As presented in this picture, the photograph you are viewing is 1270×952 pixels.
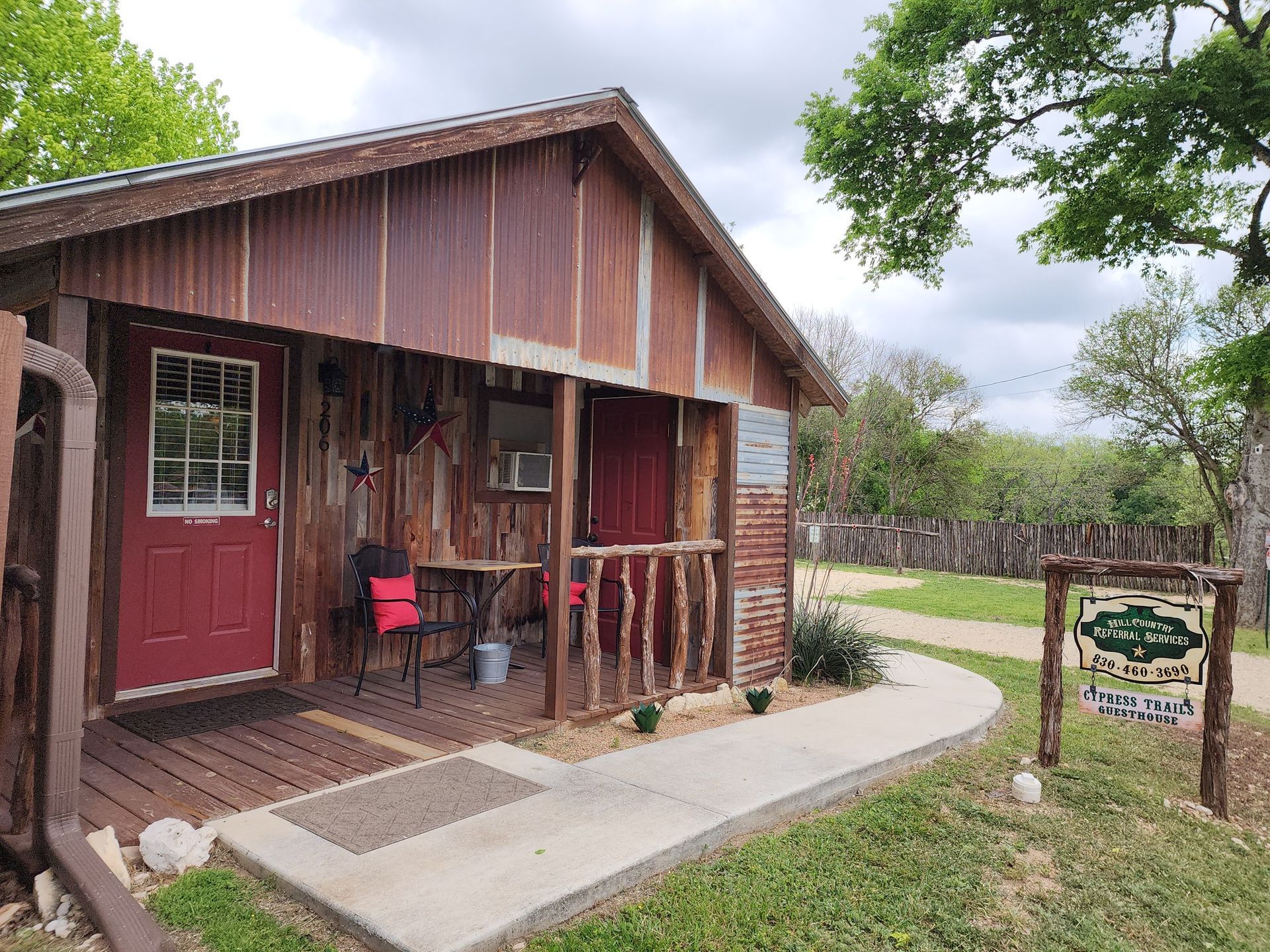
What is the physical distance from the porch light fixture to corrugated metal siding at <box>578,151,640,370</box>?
5.34 ft

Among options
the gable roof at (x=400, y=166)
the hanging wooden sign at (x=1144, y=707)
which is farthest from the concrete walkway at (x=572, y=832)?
the gable roof at (x=400, y=166)

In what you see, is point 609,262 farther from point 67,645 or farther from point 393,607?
point 67,645

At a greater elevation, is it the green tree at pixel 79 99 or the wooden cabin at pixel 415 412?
the green tree at pixel 79 99

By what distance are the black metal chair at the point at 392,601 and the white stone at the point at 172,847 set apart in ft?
5.53

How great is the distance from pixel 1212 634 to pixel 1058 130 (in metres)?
9.51

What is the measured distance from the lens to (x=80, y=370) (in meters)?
2.53

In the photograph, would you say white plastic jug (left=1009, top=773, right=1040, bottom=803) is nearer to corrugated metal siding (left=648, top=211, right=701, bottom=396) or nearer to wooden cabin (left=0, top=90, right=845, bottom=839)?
wooden cabin (left=0, top=90, right=845, bottom=839)

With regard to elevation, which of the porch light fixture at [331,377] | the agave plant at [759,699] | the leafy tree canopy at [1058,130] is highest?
the leafy tree canopy at [1058,130]

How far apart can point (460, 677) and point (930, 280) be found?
35.6 feet

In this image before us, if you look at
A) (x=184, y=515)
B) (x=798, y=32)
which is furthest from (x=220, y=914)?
(x=798, y=32)

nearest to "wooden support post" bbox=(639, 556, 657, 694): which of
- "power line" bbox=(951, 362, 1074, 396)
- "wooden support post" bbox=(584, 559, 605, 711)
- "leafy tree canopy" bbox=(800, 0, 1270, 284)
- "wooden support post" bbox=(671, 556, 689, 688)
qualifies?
"wooden support post" bbox=(671, 556, 689, 688)

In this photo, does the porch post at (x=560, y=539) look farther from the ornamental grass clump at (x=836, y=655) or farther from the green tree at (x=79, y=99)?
the green tree at (x=79, y=99)

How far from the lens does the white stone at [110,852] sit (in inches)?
104

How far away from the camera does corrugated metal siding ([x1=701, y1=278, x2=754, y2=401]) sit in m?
5.67
